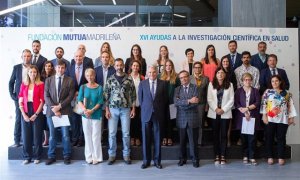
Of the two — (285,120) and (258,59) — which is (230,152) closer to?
(285,120)

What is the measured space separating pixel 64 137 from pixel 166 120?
1.54 m

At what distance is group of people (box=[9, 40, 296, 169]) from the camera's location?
16.8ft

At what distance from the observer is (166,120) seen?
547cm

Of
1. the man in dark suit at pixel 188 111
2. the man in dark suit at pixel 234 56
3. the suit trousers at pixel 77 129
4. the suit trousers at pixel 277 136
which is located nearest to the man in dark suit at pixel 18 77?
the suit trousers at pixel 77 129

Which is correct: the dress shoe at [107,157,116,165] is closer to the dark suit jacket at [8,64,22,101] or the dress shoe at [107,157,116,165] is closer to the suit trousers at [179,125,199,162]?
the suit trousers at [179,125,199,162]

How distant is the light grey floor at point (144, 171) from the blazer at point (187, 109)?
2.08 feet

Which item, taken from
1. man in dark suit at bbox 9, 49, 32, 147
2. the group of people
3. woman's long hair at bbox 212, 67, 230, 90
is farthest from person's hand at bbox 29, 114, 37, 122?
woman's long hair at bbox 212, 67, 230, 90

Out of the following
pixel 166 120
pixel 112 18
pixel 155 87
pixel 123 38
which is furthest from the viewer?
pixel 112 18

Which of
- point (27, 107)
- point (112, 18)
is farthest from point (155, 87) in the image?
point (112, 18)

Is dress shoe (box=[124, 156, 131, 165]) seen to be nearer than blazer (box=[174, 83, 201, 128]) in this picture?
No

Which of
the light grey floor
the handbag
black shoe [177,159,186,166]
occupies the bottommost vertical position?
the light grey floor

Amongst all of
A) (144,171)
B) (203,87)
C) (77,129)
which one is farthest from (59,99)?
(203,87)

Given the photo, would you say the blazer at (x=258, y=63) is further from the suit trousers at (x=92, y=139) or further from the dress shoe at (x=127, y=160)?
the suit trousers at (x=92, y=139)

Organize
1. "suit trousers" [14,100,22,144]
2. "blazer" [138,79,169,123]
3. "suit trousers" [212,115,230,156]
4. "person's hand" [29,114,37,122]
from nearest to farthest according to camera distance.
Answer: "blazer" [138,79,169,123] → "person's hand" [29,114,37,122] → "suit trousers" [212,115,230,156] → "suit trousers" [14,100,22,144]
